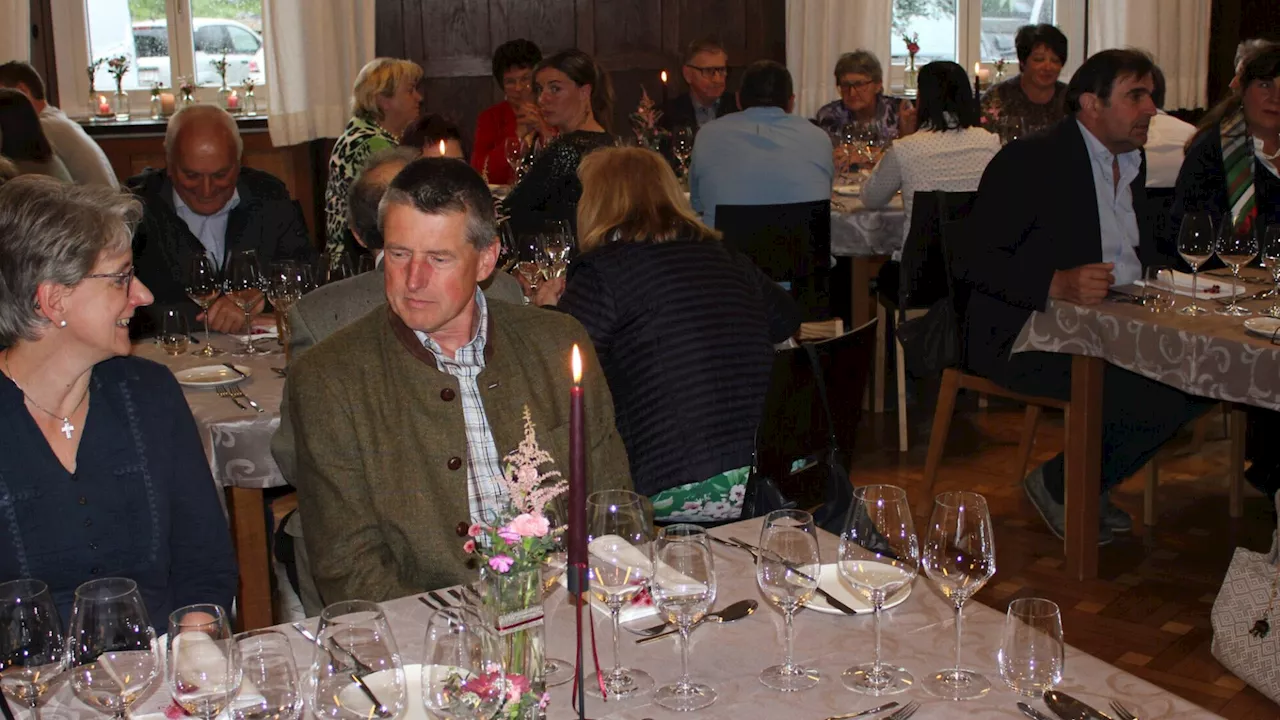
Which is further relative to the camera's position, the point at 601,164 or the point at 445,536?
the point at 601,164

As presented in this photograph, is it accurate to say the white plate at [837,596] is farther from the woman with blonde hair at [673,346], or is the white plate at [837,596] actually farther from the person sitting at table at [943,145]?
the person sitting at table at [943,145]

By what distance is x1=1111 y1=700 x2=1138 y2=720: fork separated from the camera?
5.17ft

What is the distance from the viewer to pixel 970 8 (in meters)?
Result: 10.0

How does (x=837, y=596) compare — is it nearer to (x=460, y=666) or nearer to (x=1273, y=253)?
(x=460, y=666)

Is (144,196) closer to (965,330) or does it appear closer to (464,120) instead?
(965,330)

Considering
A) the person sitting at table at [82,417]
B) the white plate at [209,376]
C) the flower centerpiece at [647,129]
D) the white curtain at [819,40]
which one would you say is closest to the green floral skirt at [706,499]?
the white plate at [209,376]

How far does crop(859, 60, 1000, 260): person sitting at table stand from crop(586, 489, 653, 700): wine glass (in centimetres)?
399

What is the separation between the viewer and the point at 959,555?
1718 mm

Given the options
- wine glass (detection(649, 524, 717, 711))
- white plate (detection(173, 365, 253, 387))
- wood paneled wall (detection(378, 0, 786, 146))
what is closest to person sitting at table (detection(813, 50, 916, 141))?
wood paneled wall (detection(378, 0, 786, 146))

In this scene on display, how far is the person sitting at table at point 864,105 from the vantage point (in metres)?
7.69

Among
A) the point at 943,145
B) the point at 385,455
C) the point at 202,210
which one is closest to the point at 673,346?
the point at 385,455

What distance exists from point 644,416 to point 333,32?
559 cm

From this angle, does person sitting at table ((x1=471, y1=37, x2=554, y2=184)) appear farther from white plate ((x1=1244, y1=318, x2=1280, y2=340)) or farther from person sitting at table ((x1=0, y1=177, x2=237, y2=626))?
person sitting at table ((x1=0, y1=177, x2=237, y2=626))

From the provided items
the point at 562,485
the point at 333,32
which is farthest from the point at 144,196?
the point at 333,32
